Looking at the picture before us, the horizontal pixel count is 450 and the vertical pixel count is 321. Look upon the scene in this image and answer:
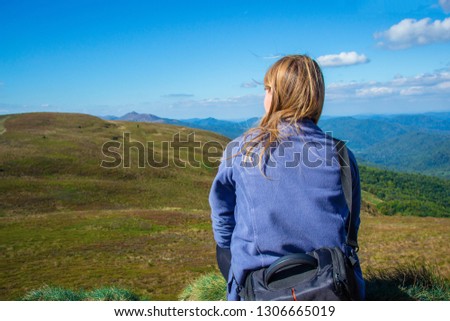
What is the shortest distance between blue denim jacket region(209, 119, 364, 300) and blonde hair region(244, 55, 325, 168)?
0.30 ft

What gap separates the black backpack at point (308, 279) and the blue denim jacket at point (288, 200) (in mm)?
144

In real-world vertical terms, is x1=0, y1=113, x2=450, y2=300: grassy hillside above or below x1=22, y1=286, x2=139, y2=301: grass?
below

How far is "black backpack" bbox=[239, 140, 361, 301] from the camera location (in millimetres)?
2898

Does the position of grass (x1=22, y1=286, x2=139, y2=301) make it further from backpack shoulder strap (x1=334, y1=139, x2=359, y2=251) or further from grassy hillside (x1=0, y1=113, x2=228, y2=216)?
grassy hillside (x1=0, y1=113, x2=228, y2=216)

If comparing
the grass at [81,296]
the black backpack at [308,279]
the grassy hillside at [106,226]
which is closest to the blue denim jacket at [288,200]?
the black backpack at [308,279]

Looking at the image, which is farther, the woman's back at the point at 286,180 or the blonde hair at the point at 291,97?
the blonde hair at the point at 291,97

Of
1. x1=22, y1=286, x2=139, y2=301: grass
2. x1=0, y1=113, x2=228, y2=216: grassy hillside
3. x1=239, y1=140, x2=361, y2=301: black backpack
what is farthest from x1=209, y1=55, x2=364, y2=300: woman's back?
x1=0, y1=113, x2=228, y2=216: grassy hillside

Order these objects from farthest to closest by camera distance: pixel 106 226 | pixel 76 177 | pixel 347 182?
pixel 76 177
pixel 106 226
pixel 347 182

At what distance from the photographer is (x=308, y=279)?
291 cm
